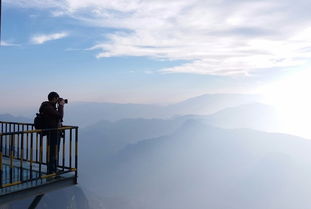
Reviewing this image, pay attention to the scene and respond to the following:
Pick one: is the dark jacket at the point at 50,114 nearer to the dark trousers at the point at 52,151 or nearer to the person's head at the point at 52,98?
the person's head at the point at 52,98

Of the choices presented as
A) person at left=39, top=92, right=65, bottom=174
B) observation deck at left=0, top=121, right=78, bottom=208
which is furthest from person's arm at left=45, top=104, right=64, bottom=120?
observation deck at left=0, top=121, right=78, bottom=208

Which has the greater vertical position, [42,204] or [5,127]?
[5,127]

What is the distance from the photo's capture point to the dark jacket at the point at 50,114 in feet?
28.6

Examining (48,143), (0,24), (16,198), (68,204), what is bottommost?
(68,204)

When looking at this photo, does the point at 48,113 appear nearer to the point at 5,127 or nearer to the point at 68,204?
the point at 5,127

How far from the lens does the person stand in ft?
28.8

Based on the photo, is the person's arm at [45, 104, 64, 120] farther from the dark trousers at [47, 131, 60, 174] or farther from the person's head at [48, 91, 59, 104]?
the dark trousers at [47, 131, 60, 174]

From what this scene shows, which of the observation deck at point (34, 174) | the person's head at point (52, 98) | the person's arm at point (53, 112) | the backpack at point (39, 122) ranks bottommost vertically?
the observation deck at point (34, 174)

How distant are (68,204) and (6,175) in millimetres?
191233

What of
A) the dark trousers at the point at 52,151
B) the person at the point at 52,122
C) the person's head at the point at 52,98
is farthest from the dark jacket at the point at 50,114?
the dark trousers at the point at 52,151

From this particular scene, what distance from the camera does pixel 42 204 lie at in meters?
164

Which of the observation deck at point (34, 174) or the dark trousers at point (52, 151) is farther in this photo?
the dark trousers at point (52, 151)

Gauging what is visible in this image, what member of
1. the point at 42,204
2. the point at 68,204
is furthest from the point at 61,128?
the point at 68,204

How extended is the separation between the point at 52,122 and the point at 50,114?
0.81 feet
